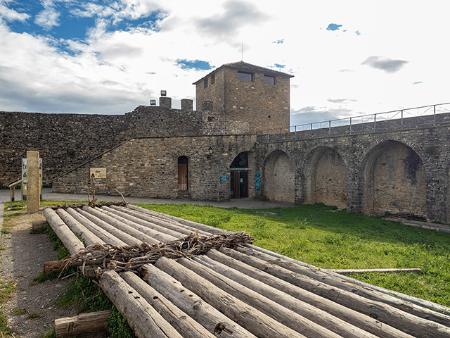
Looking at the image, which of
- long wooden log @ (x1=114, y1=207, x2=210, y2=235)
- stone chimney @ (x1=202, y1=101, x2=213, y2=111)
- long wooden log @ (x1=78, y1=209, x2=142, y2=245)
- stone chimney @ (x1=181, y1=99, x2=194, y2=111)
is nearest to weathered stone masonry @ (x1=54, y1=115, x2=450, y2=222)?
stone chimney @ (x1=202, y1=101, x2=213, y2=111)

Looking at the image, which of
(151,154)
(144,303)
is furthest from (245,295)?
(151,154)

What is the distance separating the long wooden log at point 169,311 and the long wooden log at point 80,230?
71.8 inches

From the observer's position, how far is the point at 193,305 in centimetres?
379

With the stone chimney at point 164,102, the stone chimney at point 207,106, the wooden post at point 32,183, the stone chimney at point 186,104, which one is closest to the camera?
the wooden post at point 32,183

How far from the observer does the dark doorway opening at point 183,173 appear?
77.6 ft

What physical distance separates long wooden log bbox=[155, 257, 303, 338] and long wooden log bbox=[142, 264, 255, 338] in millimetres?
122

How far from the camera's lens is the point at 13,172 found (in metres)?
23.5

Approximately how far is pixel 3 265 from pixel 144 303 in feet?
16.2

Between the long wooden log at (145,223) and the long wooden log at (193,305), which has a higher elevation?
the long wooden log at (145,223)

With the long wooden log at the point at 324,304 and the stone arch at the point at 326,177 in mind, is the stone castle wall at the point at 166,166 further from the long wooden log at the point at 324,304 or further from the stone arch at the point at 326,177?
the long wooden log at the point at 324,304

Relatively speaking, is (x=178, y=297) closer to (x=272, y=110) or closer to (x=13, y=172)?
(x=13, y=172)

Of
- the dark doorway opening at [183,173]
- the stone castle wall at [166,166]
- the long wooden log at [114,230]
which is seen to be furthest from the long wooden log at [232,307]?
the dark doorway opening at [183,173]

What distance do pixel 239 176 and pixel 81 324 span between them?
21.5 meters

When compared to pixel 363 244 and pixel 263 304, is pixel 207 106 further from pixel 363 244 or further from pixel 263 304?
pixel 263 304
